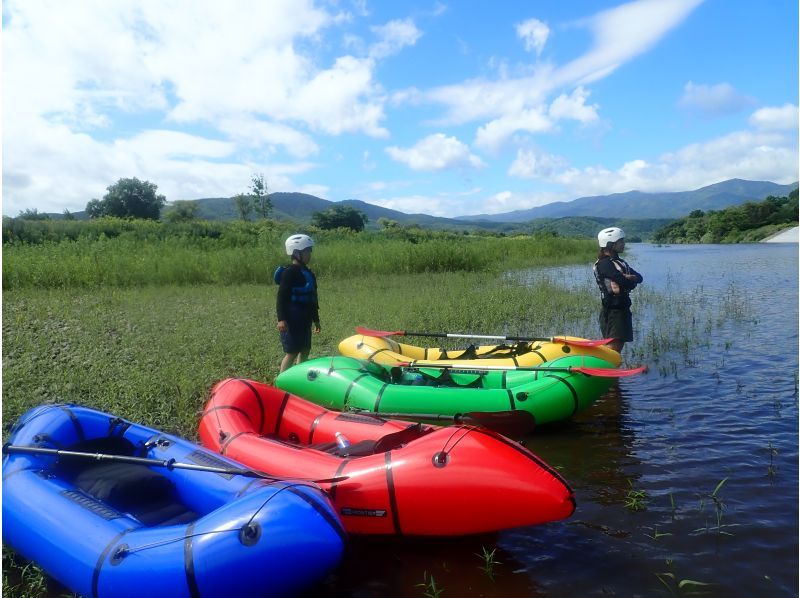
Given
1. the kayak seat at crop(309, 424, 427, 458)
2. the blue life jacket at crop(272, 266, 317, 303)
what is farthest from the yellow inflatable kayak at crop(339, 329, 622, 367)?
the kayak seat at crop(309, 424, 427, 458)

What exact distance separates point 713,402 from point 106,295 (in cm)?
1095

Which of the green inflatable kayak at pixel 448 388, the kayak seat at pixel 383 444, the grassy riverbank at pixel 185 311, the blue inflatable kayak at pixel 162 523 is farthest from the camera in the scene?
the grassy riverbank at pixel 185 311

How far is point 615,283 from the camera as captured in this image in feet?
19.7

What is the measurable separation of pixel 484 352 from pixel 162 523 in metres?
4.32

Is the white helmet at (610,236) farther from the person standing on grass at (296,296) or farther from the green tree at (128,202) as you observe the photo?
the green tree at (128,202)

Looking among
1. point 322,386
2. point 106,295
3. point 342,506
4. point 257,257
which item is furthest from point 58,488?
point 257,257

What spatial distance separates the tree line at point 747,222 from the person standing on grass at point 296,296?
183 feet

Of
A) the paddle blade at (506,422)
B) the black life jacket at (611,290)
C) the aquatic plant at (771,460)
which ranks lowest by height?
the aquatic plant at (771,460)

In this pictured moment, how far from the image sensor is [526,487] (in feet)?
10.5

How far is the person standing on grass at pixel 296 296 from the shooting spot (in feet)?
19.1

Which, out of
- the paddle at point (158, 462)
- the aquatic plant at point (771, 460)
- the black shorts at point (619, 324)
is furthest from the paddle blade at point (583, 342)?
the paddle at point (158, 462)

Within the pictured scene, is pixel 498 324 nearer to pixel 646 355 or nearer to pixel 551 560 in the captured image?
pixel 646 355

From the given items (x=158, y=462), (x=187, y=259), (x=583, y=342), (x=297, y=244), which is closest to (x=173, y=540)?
(x=158, y=462)

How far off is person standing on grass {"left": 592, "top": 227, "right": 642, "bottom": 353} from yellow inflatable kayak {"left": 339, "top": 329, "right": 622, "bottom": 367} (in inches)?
13.3
